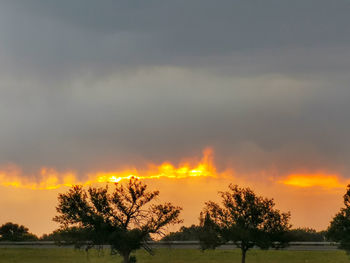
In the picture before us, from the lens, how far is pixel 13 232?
174 m

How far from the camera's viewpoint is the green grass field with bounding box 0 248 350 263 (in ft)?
301

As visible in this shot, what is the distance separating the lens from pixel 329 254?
94.4m

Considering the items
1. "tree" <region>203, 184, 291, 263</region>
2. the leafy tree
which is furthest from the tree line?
the leafy tree

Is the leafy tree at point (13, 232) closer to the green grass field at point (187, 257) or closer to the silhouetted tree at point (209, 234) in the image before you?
the green grass field at point (187, 257)

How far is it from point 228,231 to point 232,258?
1942cm

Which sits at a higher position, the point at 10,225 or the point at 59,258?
the point at 10,225

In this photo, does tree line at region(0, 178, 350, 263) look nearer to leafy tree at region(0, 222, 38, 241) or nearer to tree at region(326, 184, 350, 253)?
tree at region(326, 184, 350, 253)

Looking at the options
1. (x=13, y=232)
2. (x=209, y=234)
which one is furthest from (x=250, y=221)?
(x=13, y=232)

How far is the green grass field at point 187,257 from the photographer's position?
9169 cm

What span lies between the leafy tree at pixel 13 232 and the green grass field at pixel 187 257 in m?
64.3

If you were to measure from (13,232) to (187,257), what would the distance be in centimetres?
8973

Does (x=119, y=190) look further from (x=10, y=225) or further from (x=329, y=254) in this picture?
(x=10, y=225)

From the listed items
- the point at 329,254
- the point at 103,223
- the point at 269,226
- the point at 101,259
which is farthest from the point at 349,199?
the point at 101,259

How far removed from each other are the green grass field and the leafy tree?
64336mm
